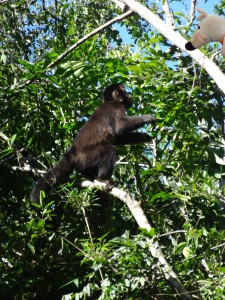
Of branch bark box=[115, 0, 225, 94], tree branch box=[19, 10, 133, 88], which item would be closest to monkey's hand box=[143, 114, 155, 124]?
tree branch box=[19, 10, 133, 88]

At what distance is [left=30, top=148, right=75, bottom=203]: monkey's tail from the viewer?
262 inches

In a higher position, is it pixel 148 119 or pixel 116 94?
pixel 116 94

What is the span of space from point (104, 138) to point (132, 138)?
41 cm

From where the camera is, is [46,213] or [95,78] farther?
[95,78]

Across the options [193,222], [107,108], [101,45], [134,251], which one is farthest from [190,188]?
[101,45]

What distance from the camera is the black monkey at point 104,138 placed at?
7.44 meters

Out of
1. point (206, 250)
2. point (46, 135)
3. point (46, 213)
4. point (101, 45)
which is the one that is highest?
point (101, 45)

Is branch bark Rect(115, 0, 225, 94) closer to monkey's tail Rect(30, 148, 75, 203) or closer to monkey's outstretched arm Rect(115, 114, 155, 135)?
monkey's outstretched arm Rect(115, 114, 155, 135)

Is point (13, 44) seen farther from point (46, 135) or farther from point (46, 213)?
point (46, 213)

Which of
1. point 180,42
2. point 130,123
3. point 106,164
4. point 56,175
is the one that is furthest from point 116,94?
point 180,42

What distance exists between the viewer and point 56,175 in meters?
7.09

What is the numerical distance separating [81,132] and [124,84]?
921 millimetres

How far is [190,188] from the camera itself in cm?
587

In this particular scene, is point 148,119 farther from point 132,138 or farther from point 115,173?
point 115,173
